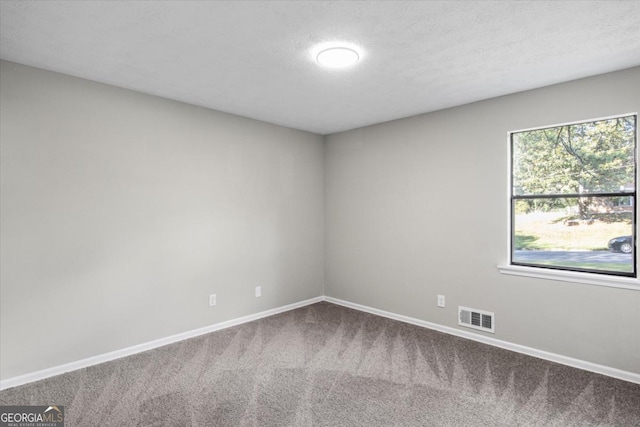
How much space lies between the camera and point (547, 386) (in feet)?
8.60

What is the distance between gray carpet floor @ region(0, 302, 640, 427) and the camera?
224cm

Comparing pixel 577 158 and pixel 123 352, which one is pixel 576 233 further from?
pixel 123 352

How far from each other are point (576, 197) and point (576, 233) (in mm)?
314

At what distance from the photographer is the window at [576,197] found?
279 centimetres

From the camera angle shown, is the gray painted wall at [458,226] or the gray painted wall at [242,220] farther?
the gray painted wall at [458,226]

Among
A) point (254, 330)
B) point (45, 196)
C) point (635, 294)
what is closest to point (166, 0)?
point (45, 196)

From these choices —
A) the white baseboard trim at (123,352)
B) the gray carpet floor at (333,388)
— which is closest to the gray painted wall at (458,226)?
the gray carpet floor at (333,388)

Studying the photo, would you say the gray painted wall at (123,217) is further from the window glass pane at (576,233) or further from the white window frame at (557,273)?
the window glass pane at (576,233)

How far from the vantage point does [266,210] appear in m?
4.35

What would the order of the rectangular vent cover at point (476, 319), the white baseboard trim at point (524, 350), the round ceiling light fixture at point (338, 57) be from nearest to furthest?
the round ceiling light fixture at point (338, 57) → the white baseboard trim at point (524, 350) → the rectangular vent cover at point (476, 319)

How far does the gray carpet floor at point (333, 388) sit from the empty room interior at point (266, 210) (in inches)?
0.8

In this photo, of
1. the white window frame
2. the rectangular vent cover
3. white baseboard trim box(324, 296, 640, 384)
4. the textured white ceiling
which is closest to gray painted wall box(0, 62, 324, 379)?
the textured white ceiling

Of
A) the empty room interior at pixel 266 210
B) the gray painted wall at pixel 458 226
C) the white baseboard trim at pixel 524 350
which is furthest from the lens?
the gray painted wall at pixel 458 226

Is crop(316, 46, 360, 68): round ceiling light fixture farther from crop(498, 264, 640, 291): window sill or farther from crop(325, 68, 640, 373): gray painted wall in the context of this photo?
crop(498, 264, 640, 291): window sill
